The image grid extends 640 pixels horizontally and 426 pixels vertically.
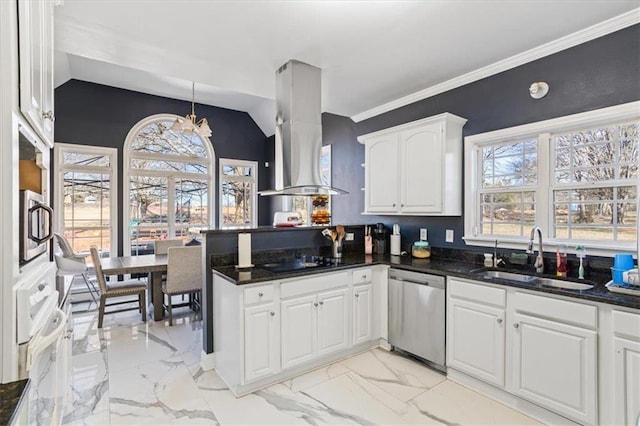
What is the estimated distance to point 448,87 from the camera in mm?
3350

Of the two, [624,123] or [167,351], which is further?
[167,351]

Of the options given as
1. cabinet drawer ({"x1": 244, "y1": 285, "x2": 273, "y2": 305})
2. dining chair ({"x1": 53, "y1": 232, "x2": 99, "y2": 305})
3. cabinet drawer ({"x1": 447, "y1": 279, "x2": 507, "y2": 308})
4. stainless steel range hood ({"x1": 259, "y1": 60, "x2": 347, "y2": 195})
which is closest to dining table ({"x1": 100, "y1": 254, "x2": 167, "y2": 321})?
dining chair ({"x1": 53, "y1": 232, "x2": 99, "y2": 305})

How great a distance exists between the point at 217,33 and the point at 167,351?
2.91 m

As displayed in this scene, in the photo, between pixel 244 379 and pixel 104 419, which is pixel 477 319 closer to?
pixel 244 379

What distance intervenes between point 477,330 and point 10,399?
8.55 ft

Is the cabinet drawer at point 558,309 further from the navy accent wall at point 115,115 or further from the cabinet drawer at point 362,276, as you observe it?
the navy accent wall at point 115,115

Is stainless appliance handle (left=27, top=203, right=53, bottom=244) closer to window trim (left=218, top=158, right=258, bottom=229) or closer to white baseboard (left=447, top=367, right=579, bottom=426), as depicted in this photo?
white baseboard (left=447, top=367, right=579, bottom=426)

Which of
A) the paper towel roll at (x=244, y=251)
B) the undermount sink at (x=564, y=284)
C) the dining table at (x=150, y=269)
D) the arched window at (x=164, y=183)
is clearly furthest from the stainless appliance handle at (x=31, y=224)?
the arched window at (x=164, y=183)

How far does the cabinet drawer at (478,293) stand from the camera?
2.32 m

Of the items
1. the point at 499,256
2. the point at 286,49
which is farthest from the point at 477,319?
the point at 286,49

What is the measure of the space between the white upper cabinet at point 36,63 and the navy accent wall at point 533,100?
2.90 m

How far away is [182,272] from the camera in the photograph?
151 inches

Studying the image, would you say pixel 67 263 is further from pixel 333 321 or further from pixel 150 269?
pixel 333 321

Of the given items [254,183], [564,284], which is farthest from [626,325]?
[254,183]
